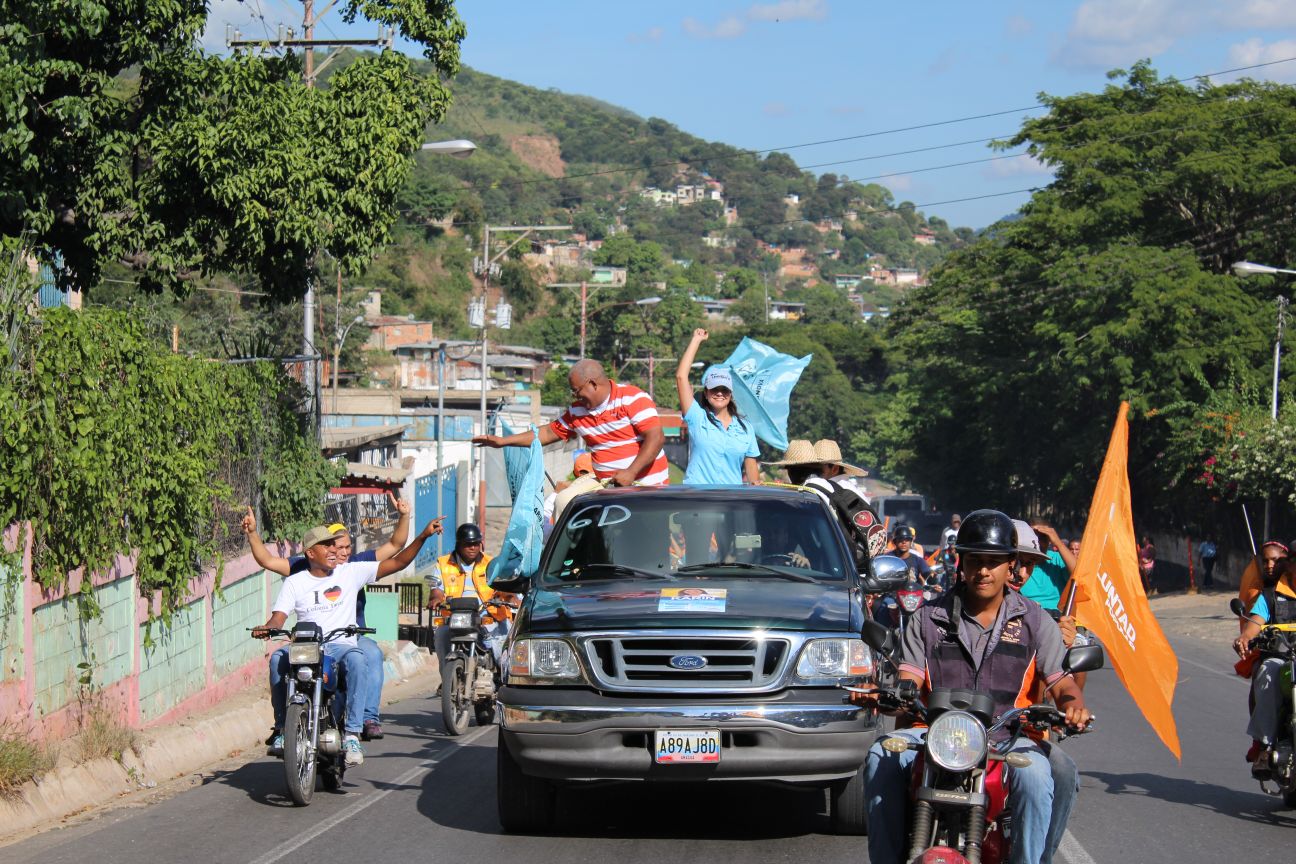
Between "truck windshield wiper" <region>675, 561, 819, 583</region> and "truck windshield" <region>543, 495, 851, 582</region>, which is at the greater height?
"truck windshield" <region>543, 495, 851, 582</region>

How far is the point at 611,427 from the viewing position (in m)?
12.0

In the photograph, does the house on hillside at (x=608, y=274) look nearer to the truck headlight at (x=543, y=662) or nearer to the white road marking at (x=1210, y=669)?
the white road marking at (x=1210, y=669)

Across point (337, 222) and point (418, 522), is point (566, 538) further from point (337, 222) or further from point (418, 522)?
point (418, 522)

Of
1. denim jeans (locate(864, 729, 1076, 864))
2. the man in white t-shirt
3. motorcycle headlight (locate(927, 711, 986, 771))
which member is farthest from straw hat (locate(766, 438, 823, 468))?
motorcycle headlight (locate(927, 711, 986, 771))

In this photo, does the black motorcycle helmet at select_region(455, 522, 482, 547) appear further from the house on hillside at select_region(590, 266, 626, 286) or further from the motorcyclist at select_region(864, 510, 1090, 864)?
the house on hillside at select_region(590, 266, 626, 286)

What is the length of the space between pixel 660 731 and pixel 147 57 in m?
11.5

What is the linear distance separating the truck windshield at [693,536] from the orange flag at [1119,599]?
1532 mm

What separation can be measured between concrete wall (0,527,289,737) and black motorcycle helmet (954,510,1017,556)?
21.1ft

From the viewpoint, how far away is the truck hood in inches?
331

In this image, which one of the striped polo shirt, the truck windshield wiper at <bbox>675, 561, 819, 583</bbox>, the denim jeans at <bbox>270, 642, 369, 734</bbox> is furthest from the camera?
the striped polo shirt

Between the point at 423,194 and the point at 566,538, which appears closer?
the point at 566,538

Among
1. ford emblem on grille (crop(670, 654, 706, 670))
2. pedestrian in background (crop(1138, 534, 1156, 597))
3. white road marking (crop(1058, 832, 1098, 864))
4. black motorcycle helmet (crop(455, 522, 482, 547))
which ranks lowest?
pedestrian in background (crop(1138, 534, 1156, 597))

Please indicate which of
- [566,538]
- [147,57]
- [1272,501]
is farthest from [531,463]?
[1272,501]

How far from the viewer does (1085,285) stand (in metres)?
46.5
